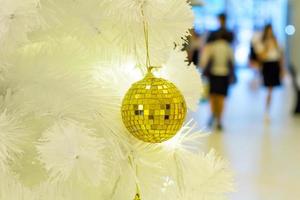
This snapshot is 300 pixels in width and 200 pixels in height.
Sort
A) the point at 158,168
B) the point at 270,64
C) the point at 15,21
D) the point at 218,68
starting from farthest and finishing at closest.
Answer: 1. the point at 270,64
2. the point at 218,68
3. the point at 158,168
4. the point at 15,21

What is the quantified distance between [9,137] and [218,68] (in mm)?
5034

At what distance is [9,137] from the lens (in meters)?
0.87

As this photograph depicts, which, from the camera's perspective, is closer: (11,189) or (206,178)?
(11,189)

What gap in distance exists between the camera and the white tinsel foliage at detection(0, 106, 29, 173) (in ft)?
2.80

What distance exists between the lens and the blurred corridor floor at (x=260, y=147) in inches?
127

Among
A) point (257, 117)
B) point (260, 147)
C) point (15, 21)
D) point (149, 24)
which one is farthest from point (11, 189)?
point (257, 117)

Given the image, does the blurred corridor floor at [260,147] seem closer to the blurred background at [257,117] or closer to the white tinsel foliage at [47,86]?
the blurred background at [257,117]

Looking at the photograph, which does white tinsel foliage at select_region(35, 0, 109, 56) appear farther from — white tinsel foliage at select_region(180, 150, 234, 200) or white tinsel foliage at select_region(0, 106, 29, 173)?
white tinsel foliage at select_region(180, 150, 234, 200)

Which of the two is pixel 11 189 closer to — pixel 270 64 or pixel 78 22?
pixel 78 22

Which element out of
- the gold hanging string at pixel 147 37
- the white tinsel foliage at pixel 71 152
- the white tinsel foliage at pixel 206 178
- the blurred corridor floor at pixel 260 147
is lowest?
the blurred corridor floor at pixel 260 147

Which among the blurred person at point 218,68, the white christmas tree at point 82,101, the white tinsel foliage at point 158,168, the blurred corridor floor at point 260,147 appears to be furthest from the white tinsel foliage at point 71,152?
the blurred person at point 218,68

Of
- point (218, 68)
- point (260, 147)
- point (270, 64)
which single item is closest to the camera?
point (260, 147)

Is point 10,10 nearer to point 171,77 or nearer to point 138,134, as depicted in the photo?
point 138,134

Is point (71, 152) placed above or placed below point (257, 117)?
above
